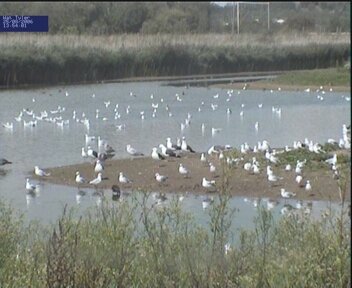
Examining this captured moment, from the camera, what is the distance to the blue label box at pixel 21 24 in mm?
6801

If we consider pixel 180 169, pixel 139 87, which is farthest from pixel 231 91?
pixel 180 169

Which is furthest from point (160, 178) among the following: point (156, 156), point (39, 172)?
point (156, 156)

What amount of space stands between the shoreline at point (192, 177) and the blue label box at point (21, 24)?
9.07 m

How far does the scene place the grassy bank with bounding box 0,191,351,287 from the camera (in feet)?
20.4

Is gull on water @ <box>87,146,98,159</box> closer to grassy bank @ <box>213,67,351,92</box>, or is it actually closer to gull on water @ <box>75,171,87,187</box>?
gull on water @ <box>75,171,87,187</box>

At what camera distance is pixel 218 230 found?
6.76m

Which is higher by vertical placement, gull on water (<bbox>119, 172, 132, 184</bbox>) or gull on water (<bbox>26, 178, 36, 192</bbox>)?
gull on water (<bbox>26, 178, 36, 192</bbox>)

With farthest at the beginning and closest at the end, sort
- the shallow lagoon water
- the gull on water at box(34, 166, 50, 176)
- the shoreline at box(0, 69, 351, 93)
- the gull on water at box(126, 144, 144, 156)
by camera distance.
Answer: the shoreline at box(0, 69, 351, 93)
the gull on water at box(126, 144, 144, 156)
the gull on water at box(34, 166, 50, 176)
the shallow lagoon water

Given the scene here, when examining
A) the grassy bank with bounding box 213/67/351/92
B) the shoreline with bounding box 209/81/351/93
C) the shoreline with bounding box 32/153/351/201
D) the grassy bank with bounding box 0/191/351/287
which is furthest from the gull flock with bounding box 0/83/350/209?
the grassy bank with bounding box 213/67/351/92

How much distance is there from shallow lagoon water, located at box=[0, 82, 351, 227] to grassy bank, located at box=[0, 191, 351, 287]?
5.31 meters

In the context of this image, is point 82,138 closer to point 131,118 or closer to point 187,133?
point 187,133

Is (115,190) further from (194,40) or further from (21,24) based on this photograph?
(194,40)

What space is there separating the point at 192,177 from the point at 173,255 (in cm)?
1256

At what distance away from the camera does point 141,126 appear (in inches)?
1125
